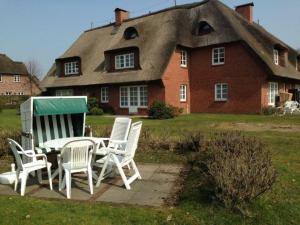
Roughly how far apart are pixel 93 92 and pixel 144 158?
23343 mm

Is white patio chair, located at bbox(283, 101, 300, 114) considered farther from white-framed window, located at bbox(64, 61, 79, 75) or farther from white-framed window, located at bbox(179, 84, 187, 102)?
white-framed window, located at bbox(64, 61, 79, 75)

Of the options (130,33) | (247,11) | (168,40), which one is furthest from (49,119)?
(247,11)

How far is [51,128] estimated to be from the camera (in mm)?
9484

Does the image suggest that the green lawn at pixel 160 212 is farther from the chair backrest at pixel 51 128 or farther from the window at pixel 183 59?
the window at pixel 183 59

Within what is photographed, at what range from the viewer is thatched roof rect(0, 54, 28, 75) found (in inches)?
2482

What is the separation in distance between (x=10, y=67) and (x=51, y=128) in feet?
195

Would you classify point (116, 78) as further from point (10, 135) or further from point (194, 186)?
point (194, 186)

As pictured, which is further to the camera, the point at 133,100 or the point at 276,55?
the point at 133,100

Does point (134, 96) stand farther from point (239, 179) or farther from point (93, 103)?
point (239, 179)

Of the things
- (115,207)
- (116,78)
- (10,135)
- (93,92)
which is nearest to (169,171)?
(115,207)

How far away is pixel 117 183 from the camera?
7320 mm

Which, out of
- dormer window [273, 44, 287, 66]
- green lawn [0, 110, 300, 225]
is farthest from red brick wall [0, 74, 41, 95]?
green lawn [0, 110, 300, 225]

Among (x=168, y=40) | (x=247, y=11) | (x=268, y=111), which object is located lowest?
(x=268, y=111)

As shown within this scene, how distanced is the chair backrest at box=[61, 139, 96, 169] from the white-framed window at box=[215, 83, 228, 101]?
877 inches
